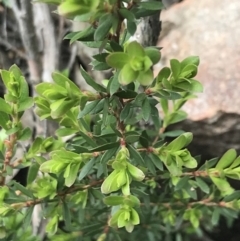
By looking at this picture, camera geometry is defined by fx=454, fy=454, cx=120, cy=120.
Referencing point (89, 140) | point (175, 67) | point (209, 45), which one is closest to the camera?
point (175, 67)

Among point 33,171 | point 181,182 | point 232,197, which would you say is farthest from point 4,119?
point 232,197

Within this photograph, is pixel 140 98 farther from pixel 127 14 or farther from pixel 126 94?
pixel 127 14

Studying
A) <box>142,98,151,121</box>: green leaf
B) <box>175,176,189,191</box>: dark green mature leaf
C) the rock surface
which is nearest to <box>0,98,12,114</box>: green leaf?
<box>142,98,151,121</box>: green leaf

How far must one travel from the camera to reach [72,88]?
25.9 inches

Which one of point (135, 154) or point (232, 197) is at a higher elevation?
point (135, 154)

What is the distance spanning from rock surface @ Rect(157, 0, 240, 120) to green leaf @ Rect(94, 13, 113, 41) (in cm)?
73

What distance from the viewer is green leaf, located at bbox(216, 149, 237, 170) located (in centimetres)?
81

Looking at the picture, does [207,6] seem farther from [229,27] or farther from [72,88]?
[72,88]

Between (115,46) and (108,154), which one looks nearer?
(115,46)

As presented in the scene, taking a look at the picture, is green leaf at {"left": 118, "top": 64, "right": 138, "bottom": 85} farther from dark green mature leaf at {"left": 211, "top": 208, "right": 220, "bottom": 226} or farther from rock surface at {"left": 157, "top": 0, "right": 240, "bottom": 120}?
rock surface at {"left": 157, "top": 0, "right": 240, "bottom": 120}

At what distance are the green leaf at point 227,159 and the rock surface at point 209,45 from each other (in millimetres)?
436

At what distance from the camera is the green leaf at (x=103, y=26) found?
22.0 inches

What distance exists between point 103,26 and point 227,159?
1.25 feet

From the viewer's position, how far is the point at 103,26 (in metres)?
0.56
